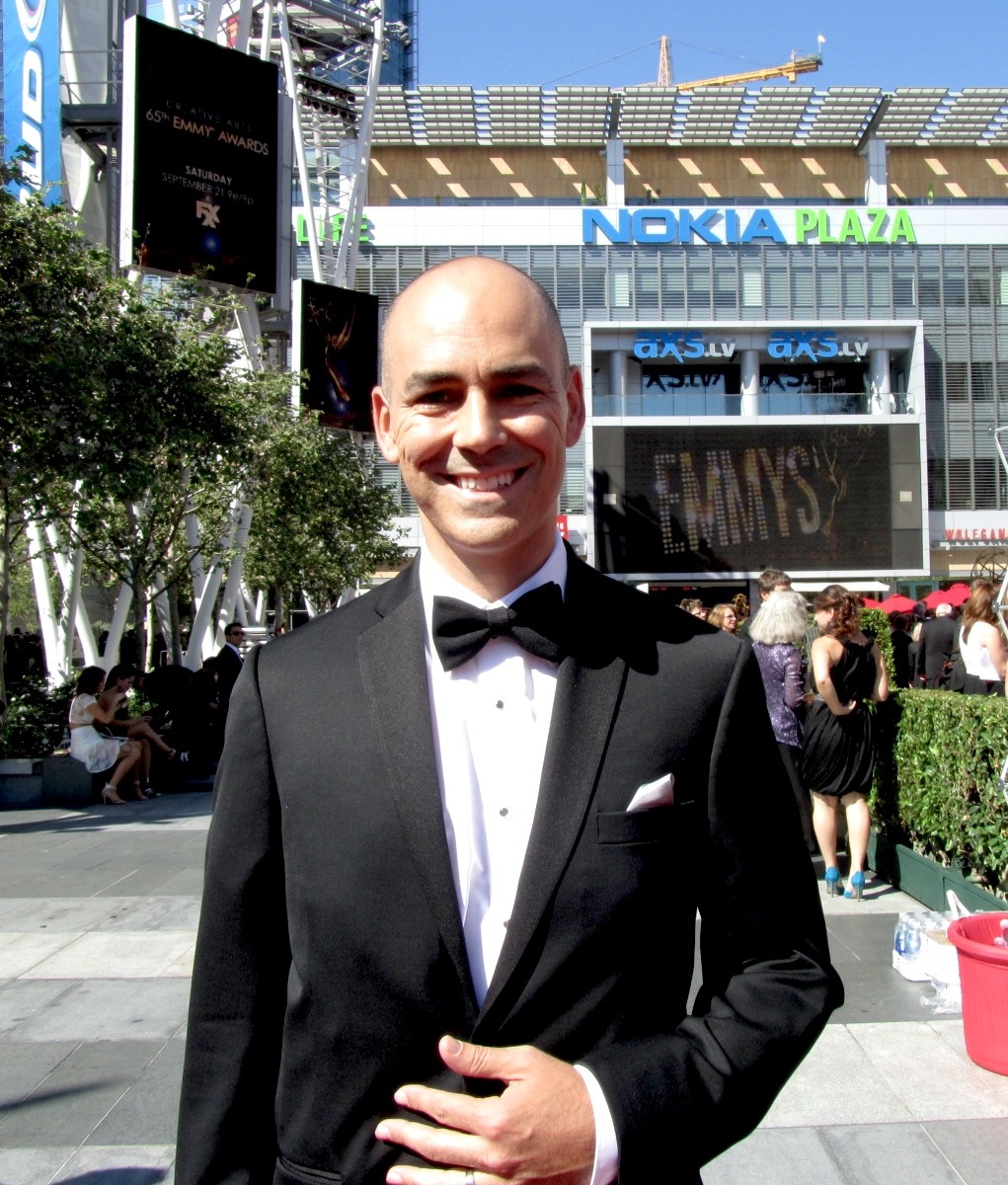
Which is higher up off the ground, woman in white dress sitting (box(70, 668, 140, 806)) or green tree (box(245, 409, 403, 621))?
green tree (box(245, 409, 403, 621))

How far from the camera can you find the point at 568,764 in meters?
1.49

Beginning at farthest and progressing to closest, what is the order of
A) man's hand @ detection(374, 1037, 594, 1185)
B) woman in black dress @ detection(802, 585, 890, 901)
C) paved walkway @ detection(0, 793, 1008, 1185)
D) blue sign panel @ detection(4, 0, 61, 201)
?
blue sign panel @ detection(4, 0, 61, 201)
woman in black dress @ detection(802, 585, 890, 901)
paved walkway @ detection(0, 793, 1008, 1185)
man's hand @ detection(374, 1037, 594, 1185)

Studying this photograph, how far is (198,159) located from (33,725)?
430 inches

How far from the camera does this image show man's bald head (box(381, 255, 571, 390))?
1542 millimetres

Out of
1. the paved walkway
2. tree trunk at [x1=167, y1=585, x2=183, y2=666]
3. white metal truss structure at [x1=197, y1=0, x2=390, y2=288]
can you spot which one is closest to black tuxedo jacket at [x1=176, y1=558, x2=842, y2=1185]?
the paved walkway

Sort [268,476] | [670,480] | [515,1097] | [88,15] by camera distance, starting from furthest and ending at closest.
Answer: [670,480]
[88,15]
[268,476]
[515,1097]

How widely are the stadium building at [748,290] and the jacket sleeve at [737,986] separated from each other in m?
33.4

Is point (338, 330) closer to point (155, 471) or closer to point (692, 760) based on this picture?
point (155, 471)

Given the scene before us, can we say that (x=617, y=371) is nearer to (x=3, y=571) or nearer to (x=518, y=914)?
(x=3, y=571)

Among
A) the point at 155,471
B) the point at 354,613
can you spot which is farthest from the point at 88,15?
the point at 354,613

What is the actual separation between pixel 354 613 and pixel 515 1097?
2.42 ft

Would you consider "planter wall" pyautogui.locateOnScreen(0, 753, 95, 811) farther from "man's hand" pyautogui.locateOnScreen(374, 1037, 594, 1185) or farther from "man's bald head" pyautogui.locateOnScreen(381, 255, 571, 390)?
"man's hand" pyautogui.locateOnScreen(374, 1037, 594, 1185)

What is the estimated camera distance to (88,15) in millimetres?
21969

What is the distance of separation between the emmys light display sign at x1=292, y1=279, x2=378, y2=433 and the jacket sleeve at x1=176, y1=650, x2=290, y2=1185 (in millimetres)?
22778
